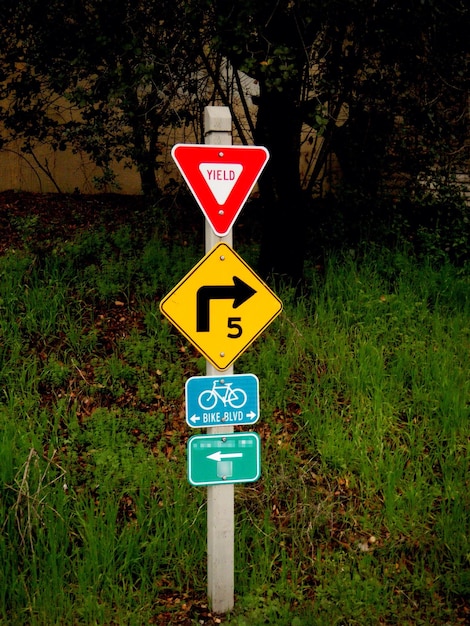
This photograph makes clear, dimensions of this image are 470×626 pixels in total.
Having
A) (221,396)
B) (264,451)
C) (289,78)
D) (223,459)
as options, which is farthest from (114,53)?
(223,459)

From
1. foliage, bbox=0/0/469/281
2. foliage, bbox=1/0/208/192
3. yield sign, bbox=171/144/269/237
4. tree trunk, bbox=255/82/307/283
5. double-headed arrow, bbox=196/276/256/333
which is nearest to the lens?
yield sign, bbox=171/144/269/237

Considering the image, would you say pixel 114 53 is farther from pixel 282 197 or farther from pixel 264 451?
pixel 264 451

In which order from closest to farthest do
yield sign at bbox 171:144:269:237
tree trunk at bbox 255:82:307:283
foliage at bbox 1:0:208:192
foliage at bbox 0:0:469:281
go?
yield sign at bbox 171:144:269:237, foliage at bbox 0:0:469:281, foliage at bbox 1:0:208:192, tree trunk at bbox 255:82:307:283

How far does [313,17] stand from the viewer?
645cm

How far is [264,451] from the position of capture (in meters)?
5.70

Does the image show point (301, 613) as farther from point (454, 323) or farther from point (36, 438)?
point (454, 323)

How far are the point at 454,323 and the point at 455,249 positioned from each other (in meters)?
2.06

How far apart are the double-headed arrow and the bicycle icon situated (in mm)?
324

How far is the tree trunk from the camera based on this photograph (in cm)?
750

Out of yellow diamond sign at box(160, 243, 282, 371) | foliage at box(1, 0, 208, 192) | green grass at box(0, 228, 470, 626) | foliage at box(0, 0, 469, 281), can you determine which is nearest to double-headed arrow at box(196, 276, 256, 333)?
yellow diamond sign at box(160, 243, 282, 371)

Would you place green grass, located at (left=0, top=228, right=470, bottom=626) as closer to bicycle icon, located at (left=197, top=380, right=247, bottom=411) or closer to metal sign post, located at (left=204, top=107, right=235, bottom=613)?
metal sign post, located at (left=204, top=107, right=235, bottom=613)

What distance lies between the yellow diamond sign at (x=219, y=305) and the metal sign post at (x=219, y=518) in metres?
0.09

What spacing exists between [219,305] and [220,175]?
69cm

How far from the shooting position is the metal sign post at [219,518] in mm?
4105
